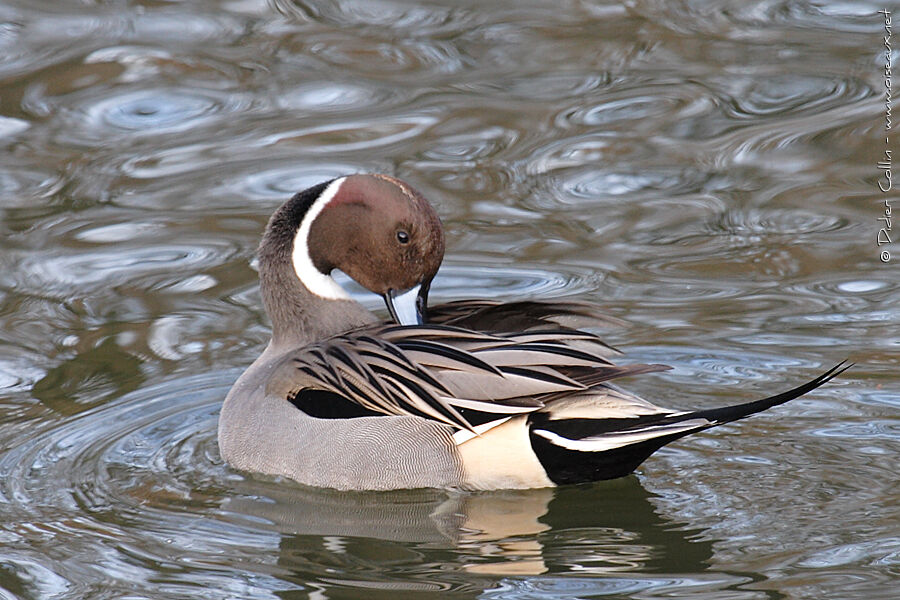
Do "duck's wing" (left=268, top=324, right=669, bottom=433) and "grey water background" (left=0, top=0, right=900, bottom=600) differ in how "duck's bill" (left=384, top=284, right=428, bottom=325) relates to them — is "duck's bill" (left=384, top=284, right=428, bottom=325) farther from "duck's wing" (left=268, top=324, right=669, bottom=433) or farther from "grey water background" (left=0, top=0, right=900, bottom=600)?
"grey water background" (left=0, top=0, right=900, bottom=600)

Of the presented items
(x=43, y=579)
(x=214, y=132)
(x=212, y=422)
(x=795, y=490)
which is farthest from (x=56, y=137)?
(x=795, y=490)

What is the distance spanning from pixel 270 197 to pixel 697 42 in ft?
11.0

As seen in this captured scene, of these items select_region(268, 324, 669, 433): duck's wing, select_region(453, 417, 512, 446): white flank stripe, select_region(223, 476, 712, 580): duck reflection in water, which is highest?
select_region(268, 324, 669, 433): duck's wing

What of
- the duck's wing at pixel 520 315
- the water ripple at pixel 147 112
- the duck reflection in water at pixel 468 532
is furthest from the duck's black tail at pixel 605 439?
the water ripple at pixel 147 112

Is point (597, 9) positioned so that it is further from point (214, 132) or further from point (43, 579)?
point (43, 579)

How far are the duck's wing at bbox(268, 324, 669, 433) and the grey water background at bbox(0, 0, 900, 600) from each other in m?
0.33

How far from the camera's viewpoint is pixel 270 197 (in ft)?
26.3

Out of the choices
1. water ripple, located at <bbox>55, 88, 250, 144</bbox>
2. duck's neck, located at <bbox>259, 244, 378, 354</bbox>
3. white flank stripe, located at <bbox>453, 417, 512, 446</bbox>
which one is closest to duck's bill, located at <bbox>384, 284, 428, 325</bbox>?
duck's neck, located at <bbox>259, 244, 378, 354</bbox>

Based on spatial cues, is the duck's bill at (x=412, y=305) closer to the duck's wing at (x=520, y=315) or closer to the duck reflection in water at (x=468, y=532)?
the duck's wing at (x=520, y=315)

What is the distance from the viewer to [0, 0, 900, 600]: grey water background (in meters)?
4.55

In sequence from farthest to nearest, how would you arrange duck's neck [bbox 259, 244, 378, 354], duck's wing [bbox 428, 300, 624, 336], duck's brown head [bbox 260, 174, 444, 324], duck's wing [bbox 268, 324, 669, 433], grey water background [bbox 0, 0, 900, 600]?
duck's neck [bbox 259, 244, 378, 354]
duck's brown head [bbox 260, 174, 444, 324]
duck's wing [bbox 428, 300, 624, 336]
duck's wing [bbox 268, 324, 669, 433]
grey water background [bbox 0, 0, 900, 600]

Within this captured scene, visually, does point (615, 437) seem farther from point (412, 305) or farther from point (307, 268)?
point (307, 268)

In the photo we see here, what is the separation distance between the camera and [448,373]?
16.2 feet

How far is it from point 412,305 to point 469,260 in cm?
171
